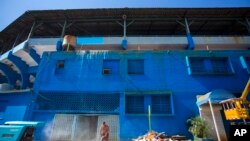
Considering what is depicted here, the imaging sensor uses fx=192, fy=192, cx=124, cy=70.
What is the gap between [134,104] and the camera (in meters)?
13.4

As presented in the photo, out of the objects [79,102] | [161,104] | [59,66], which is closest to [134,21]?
[59,66]

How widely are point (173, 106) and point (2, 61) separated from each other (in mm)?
15575

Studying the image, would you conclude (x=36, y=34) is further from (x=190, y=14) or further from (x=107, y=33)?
(x=190, y=14)

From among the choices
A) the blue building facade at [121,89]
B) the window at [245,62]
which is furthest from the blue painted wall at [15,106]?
the window at [245,62]

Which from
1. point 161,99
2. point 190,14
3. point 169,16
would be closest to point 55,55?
point 161,99

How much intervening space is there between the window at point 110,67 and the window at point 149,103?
223 centimetres

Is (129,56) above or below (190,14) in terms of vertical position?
below

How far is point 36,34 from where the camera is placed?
21.2 meters

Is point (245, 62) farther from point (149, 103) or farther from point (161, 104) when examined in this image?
point (149, 103)

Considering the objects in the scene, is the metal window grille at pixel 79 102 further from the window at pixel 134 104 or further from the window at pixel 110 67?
the window at pixel 110 67

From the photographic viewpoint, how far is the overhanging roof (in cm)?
1769

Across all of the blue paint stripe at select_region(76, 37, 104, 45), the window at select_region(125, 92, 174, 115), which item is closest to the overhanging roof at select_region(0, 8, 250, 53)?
the blue paint stripe at select_region(76, 37, 104, 45)

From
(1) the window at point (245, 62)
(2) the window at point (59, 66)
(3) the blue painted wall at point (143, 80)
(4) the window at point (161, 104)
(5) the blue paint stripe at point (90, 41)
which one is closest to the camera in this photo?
(3) the blue painted wall at point (143, 80)

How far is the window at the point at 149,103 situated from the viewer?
42.7 ft
